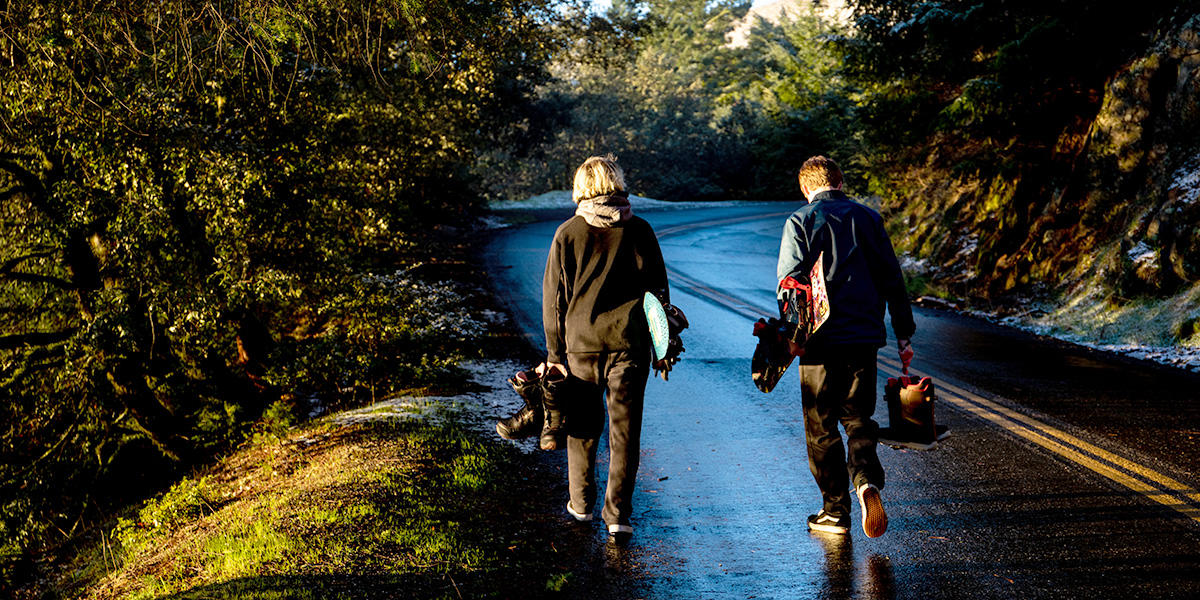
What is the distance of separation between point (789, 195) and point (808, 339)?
46.0 meters

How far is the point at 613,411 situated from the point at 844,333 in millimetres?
1317

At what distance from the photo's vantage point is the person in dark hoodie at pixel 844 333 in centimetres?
489

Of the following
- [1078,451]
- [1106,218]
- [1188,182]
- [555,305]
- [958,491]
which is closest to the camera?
[555,305]

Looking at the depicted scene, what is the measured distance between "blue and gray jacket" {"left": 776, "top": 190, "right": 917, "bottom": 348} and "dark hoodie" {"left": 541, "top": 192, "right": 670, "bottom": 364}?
0.78 meters

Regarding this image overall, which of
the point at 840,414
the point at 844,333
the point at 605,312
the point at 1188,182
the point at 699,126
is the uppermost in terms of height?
the point at 699,126

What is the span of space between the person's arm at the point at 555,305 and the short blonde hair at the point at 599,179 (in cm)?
31

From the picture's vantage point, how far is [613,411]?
16.5 ft

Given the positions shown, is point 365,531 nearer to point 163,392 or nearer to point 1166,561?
point 1166,561

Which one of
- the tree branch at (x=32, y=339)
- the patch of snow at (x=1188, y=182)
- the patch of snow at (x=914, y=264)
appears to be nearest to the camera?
the tree branch at (x=32, y=339)

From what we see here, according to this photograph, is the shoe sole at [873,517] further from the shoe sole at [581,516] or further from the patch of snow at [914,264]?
the patch of snow at [914,264]

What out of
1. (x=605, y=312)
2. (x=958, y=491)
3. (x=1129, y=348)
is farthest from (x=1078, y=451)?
(x=1129, y=348)

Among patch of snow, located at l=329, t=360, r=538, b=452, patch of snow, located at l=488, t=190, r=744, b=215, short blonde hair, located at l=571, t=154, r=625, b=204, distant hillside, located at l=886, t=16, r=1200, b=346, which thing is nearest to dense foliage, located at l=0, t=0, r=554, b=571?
patch of snow, located at l=329, t=360, r=538, b=452

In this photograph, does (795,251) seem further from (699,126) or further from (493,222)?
(699,126)

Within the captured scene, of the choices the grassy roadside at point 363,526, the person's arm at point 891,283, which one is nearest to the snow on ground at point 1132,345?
the grassy roadside at point 363,526
